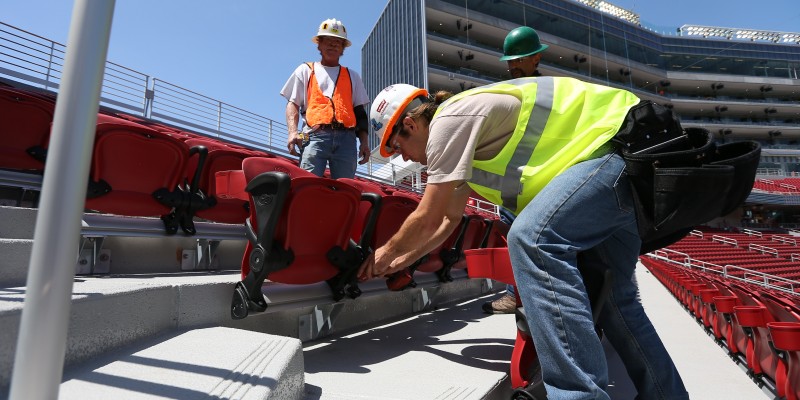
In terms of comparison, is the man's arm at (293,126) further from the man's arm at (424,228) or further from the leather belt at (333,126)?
the man's arm at (424,228)

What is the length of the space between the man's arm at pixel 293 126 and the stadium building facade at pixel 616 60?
25003 mm

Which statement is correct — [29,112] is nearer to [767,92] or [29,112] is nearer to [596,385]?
[596,385]

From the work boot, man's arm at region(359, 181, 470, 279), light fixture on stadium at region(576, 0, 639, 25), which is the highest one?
light fixture on stadium at region(576, 0, 639, 25)

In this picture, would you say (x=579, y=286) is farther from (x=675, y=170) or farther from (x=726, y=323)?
(x=726, y=323)

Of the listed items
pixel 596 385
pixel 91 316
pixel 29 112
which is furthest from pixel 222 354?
pixel 29 112

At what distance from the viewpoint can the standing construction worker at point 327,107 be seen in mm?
3016

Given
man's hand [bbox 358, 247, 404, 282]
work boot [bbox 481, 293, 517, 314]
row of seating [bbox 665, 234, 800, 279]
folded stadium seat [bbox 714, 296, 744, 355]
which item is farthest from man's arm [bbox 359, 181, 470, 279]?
row of seating [bbox 665, 234, 800, 279]

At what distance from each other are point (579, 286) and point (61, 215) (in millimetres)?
1062

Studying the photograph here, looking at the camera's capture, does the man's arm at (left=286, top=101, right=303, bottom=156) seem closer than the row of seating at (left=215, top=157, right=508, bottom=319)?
No

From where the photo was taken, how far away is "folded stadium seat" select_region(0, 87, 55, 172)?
2522 millimetres

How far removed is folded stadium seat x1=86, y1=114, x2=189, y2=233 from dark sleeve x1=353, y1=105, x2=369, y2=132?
128cm

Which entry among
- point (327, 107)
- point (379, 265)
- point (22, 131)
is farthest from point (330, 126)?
point (22, 131)

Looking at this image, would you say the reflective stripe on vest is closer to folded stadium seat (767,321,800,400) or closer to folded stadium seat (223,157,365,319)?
folded stadium seat (223,157,365,319)

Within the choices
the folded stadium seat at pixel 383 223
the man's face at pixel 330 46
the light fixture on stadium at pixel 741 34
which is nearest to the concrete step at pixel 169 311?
the folded stadium seat at pixel 383 223
